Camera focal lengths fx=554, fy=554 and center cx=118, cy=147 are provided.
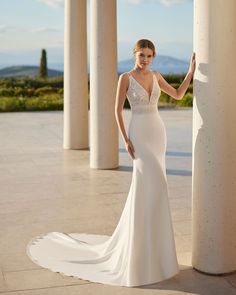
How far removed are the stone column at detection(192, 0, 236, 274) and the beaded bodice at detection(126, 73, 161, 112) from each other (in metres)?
0.48

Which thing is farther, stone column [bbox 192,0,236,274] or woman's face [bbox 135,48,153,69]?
woman's face [bbox 135,48,153,69]

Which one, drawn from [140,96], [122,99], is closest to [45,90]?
[122,99]

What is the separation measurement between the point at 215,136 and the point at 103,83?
6.95 meters

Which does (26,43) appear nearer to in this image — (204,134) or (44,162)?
(44,162)

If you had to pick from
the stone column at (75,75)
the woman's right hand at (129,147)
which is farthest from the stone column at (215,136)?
the stone column at (75,75)

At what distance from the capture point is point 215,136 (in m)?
6.22

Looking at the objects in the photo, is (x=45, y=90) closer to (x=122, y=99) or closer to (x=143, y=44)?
(x=122, y=99)

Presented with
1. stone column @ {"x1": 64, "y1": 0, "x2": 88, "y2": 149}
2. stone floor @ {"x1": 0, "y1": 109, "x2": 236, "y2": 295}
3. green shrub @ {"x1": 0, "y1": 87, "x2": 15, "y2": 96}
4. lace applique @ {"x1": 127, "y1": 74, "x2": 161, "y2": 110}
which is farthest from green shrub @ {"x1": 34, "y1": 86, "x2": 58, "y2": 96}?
lace applique @ {"x1": 127, "y1": 74, "x2": 161, "y2": 110}

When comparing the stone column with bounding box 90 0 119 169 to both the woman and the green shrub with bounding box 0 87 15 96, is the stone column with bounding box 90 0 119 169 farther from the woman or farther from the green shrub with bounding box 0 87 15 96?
the green shrub with bounding box 0 87 15 96

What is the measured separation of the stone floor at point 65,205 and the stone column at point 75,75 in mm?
655

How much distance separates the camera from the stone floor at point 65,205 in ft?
20.4

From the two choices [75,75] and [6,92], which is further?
[6,92]

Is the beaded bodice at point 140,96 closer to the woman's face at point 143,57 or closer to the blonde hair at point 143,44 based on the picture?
the woman's face at point 143,57

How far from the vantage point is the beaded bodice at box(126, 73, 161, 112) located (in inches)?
252
